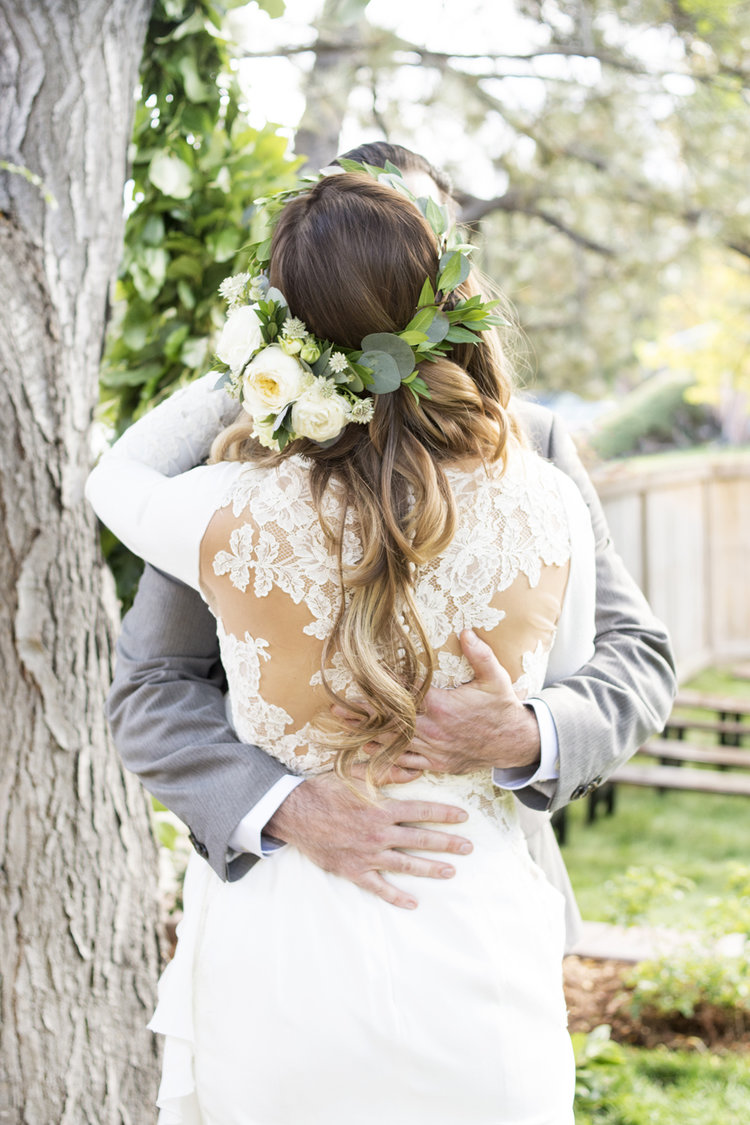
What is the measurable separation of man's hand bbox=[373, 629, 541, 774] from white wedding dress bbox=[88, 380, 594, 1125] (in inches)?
1.0

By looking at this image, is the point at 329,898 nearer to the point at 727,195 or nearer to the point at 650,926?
the point at 650,926

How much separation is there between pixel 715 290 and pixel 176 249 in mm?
8359

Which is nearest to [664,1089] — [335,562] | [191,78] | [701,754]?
[335,562]

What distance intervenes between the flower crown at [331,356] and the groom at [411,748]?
1.17ft

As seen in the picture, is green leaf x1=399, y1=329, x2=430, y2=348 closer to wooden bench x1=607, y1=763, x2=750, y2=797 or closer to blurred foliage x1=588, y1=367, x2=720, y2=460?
wooden bench x1=607, y1=763, x2=750, y2=797

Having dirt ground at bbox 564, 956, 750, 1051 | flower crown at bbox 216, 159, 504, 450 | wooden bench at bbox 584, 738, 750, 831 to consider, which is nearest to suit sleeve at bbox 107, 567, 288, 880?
flower crown at bbox 216, 159, 504, 450

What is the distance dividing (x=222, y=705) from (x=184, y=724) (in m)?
0.10

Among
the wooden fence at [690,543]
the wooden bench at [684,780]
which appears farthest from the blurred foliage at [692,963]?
the wooden fence at [690,543]

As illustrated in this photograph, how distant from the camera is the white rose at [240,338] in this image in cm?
137

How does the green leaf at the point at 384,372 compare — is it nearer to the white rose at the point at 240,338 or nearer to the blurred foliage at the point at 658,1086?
the white rose at the point at 240,338

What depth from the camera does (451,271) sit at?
1.34 meters

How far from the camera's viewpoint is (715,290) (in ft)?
31.4

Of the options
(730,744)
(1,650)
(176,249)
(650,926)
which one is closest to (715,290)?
(730,744)

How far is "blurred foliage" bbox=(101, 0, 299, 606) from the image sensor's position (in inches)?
87.3
